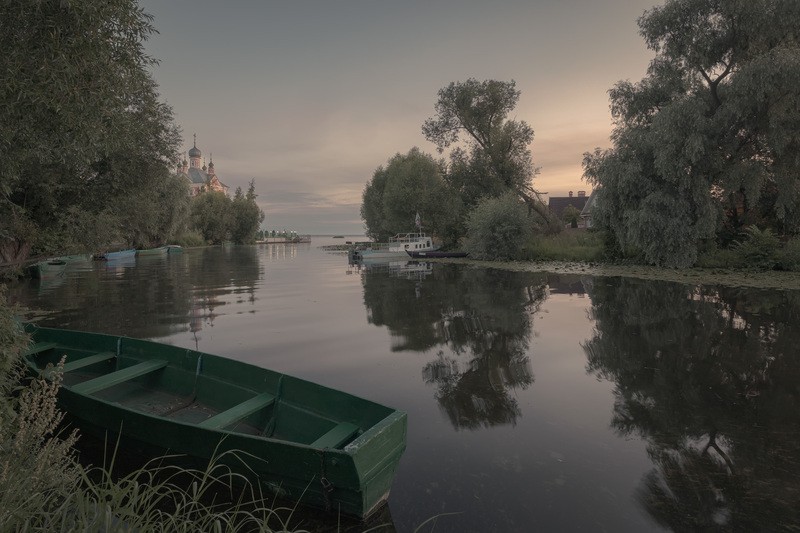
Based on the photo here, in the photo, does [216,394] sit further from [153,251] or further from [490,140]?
[153,251]

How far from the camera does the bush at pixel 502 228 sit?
3075cm

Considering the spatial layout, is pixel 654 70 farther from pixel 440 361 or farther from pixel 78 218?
pixel 78 218

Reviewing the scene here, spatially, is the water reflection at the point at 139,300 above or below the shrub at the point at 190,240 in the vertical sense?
below

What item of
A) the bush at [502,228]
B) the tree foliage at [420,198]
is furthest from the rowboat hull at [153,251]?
the bush at [502,228]

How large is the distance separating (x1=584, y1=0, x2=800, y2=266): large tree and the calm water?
6.29 metres

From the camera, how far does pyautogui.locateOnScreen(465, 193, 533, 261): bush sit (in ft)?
101

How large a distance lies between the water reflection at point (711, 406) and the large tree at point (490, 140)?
1053 inches

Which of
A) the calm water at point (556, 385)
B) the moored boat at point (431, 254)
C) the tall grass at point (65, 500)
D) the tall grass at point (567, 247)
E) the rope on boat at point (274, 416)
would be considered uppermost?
the tall grass at point (567, 247)

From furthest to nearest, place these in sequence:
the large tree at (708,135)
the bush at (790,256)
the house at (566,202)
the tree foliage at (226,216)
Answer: the tree foliage at (226,216) → the house at (566,202) → the bush at (790,256) → the large tree at (708,135)

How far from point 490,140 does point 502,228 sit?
11383mm

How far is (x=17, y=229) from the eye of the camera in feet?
65.5

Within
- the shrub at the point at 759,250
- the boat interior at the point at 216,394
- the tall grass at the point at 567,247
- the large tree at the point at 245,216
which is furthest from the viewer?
the large tree at the point at 245,216

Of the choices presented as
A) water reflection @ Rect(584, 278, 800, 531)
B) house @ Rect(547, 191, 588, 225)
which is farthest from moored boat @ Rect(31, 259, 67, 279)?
house @ Rect(547, 191, 588, 225)

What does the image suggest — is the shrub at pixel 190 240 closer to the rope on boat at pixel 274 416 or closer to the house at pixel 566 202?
the house at pixel 566 202
